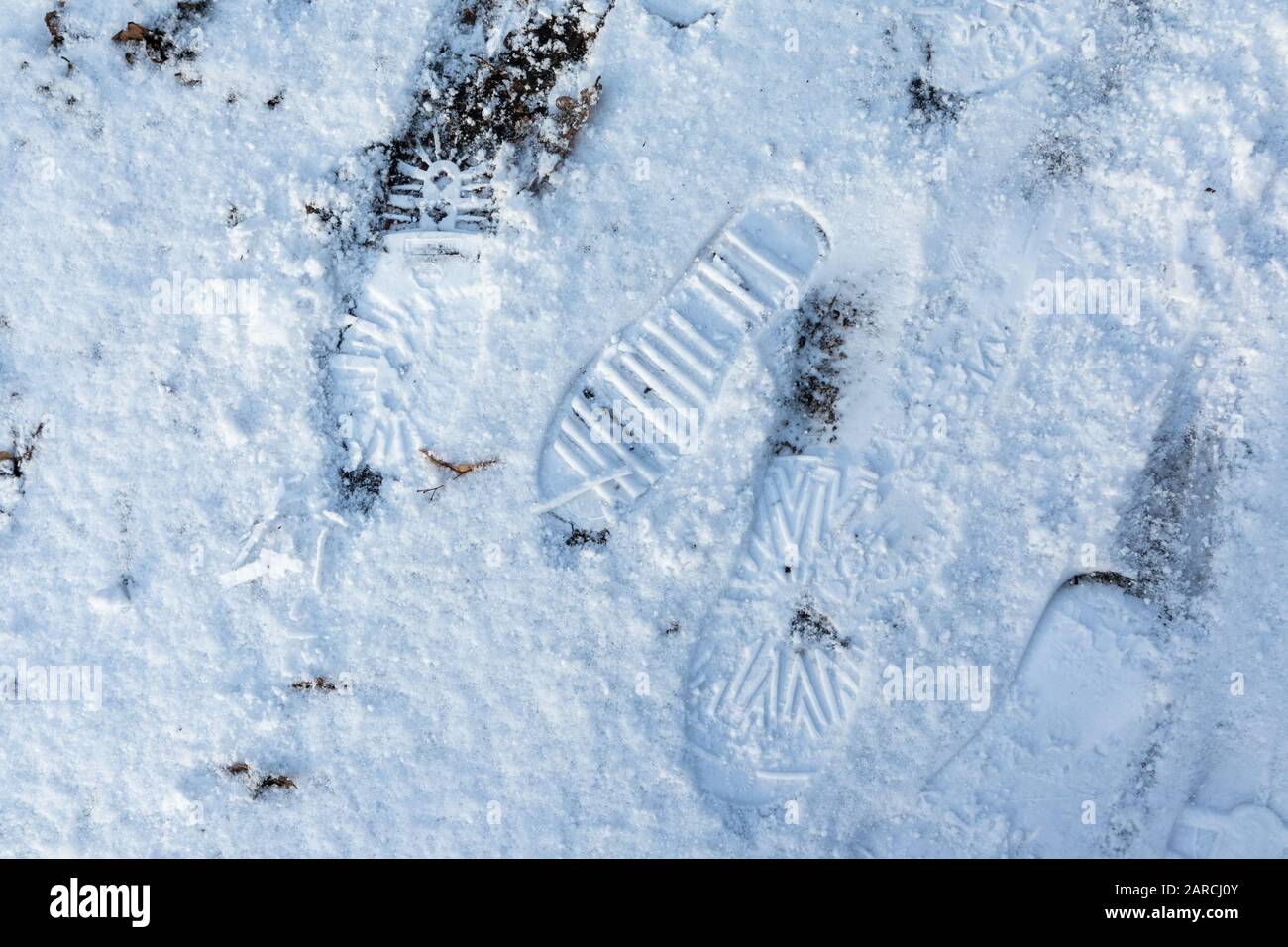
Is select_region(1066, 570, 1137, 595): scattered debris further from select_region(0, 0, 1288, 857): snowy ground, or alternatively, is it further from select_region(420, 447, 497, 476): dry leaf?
select_region(420, 447, 497, 476): dry leaf

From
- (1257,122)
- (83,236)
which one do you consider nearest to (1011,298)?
(1257,122)

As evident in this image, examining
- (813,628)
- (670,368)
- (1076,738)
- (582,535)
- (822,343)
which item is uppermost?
(822,343)

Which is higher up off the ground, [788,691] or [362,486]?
[362,486]

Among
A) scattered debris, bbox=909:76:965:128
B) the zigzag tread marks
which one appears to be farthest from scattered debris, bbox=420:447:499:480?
scattered debris, bbox=909:76:965:128

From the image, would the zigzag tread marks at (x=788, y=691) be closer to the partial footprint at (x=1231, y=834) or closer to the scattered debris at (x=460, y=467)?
the scattered debris at (x=460, y=467)

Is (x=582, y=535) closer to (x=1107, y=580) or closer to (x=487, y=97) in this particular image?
(x=487, y=97)

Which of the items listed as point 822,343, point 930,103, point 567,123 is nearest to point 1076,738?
point 822,343

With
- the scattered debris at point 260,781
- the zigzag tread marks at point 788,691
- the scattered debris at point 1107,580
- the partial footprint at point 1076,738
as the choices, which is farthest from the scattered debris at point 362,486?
the scattered debris at point 1107,580
